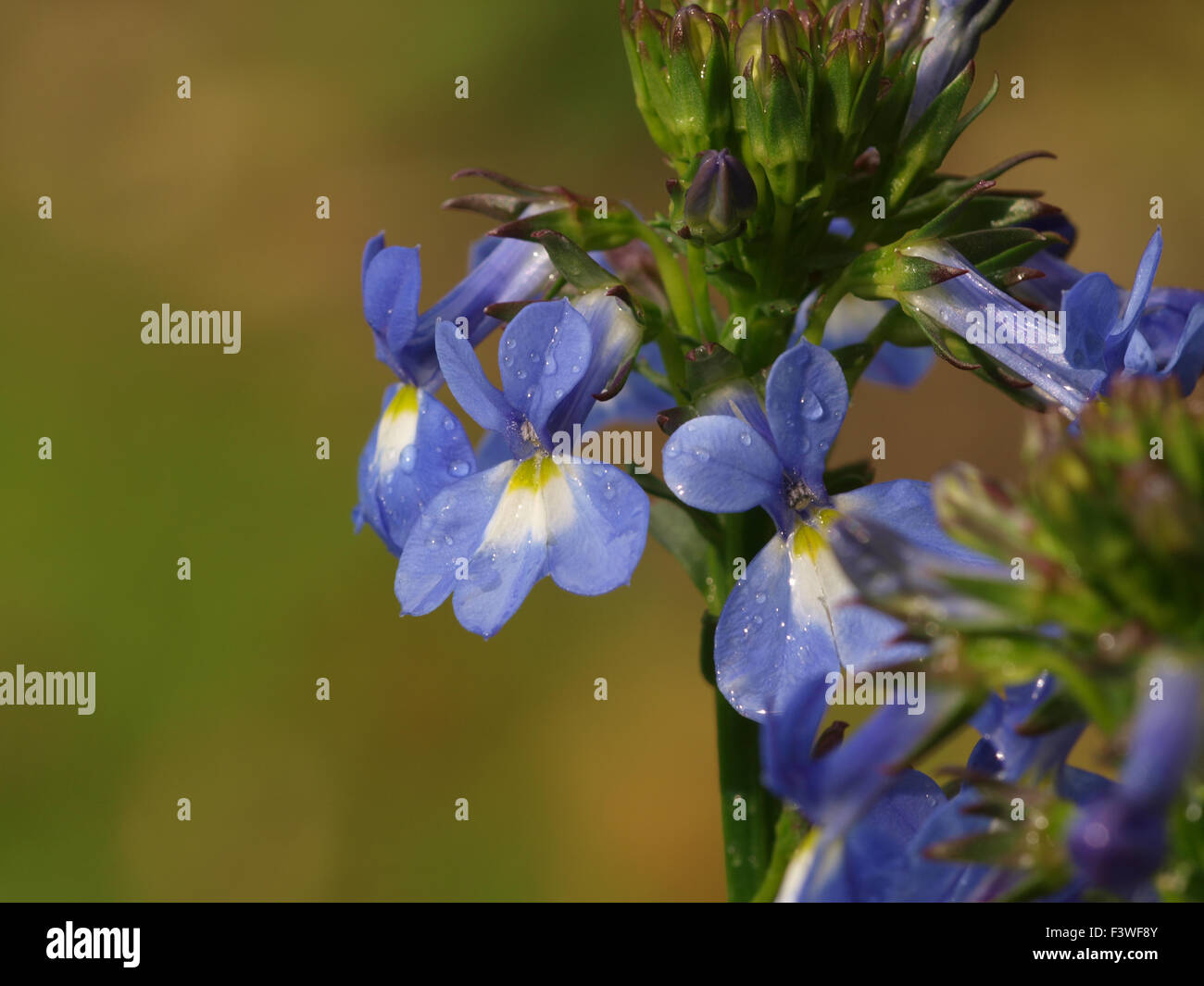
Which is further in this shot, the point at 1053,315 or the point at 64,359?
the point at 64,359

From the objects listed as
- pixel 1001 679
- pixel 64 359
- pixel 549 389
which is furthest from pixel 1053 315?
pixel 64 359

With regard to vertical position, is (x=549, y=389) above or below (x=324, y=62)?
below

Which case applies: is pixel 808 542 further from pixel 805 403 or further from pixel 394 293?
pixel 394 293

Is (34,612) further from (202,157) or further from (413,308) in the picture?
(413,308)

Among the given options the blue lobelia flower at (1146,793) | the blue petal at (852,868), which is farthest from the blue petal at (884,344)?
the blue lobelia flower at (1146,793)

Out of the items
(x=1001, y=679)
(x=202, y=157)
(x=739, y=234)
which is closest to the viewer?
(x=1001, y=679)

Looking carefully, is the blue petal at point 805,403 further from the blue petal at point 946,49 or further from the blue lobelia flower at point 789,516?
the blue petal at point 946,49
